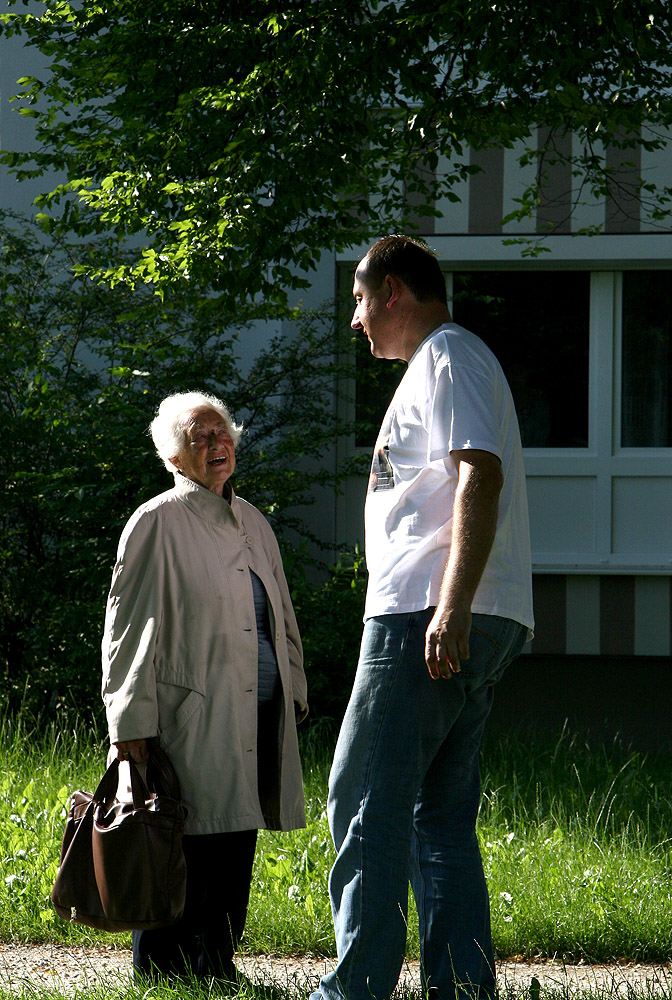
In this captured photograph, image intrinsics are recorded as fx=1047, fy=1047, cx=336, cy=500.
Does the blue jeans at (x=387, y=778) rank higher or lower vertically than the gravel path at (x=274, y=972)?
higher

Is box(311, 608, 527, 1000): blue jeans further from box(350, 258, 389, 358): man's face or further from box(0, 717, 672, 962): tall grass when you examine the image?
box(0, 717, 672, 962): tall grass

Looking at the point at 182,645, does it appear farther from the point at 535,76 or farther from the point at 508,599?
the point at 535,76

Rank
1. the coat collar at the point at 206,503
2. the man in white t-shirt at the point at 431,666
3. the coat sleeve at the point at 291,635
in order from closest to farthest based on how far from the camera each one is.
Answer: the man in white t-shirt at the point at 431,666, the coat collar at the point at 206,503, the coat sleeve at the point at 291,635

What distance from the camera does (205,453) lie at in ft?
11.0

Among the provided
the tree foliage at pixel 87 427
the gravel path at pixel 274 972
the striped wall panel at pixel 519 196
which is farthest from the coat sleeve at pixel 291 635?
the striped wall panel at pixel 519 196

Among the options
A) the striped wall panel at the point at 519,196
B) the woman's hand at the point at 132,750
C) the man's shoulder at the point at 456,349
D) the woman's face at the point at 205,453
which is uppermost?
the striped wall panel at the point at 519,196

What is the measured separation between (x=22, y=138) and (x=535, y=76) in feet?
20.4

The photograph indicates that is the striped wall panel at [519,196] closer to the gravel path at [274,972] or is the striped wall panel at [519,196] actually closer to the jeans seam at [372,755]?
the gravel path at [274,972]

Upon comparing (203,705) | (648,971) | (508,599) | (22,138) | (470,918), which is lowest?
(648,971)

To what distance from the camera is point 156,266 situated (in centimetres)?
568

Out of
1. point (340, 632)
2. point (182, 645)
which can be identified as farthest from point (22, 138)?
point (182, 645)

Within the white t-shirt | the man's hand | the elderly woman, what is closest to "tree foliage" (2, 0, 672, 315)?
the elderly woman

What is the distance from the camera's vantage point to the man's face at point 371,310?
280 cm

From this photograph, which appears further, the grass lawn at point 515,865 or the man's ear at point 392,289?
the grass lawn at point 515,865
